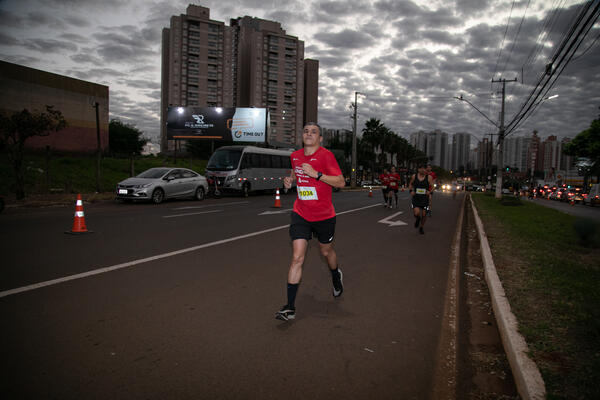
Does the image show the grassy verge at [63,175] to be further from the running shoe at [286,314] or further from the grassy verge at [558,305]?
the grassy verge at [558,305]

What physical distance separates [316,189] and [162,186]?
14.2 metres

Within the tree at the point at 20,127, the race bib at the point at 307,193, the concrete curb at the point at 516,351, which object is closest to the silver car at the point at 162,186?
the tree at the point at 20,127

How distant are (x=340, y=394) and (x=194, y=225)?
8.25 m

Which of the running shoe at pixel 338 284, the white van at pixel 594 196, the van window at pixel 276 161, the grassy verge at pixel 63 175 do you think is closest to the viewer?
the running shoe at pixel 338 284

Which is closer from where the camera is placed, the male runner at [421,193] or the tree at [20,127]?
the male runner at [421,193]

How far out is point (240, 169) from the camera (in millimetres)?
23406

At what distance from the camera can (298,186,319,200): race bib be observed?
162 inches

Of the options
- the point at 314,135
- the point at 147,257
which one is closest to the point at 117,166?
the point at 147,257

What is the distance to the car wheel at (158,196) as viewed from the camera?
16.6m

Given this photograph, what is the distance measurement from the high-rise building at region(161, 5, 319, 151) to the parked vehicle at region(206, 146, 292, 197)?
64.7 metres

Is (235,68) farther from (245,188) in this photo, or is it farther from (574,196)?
(245,188)

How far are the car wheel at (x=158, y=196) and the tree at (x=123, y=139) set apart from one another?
1596 inches

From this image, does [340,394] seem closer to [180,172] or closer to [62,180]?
[180,172]

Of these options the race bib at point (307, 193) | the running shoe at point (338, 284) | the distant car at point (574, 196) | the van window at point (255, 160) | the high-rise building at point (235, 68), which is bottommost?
the distant car at point (574, 196)
